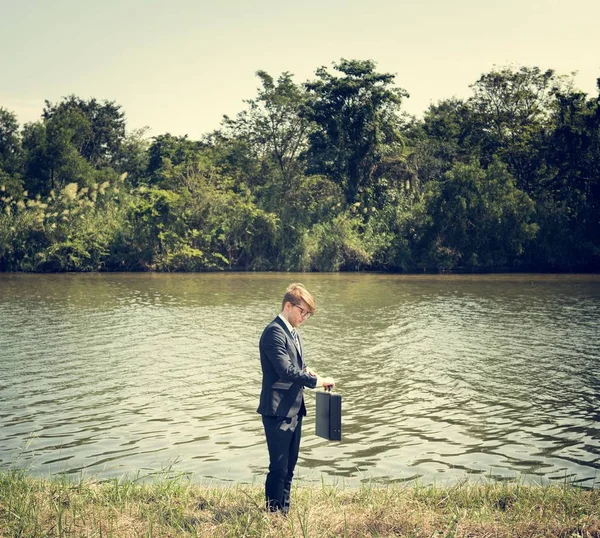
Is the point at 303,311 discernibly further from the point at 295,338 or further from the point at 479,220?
the point at 479,220

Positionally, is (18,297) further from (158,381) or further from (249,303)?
(158,381)

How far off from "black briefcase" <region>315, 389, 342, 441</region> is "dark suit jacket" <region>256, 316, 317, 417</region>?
0.23 m

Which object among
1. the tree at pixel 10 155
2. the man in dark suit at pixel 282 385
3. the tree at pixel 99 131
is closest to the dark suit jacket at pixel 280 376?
the man in dark suit at pixel 282 385

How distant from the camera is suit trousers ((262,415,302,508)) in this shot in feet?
19.7

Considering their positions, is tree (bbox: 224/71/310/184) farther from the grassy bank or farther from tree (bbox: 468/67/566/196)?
the grassy bank

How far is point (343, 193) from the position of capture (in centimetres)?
5434

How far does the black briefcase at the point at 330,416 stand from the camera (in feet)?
20.3

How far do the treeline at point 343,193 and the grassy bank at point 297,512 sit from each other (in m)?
41.0

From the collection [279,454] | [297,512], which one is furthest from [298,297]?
[297,512]

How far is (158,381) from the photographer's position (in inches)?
594

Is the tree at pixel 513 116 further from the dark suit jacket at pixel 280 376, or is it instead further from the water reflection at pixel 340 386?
the dark suit jacket at pixel 280 376

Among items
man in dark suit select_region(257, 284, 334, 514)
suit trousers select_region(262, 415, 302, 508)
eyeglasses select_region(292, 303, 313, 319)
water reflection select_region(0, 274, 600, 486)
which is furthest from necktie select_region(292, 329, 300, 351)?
water reflection select_region(0, 274, 600, 486)

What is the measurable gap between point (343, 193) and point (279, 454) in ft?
161

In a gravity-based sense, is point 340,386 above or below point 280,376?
below
